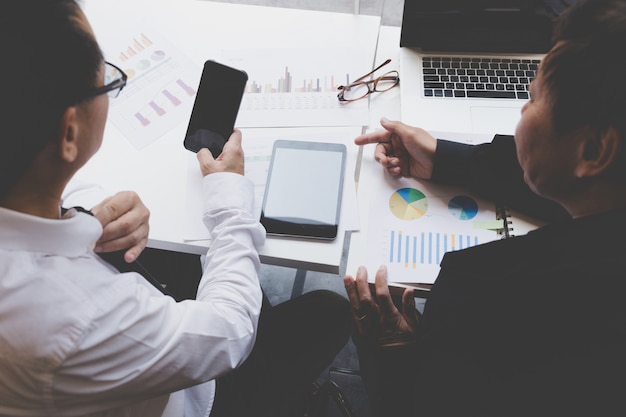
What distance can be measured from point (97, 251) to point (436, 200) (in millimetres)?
688

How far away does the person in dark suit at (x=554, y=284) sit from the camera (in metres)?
0.65

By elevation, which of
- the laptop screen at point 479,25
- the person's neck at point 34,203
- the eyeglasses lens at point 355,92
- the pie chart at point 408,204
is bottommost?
the pie chart at point 408,204

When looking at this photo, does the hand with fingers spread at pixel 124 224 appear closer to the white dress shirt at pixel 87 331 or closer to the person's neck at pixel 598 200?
the white dress shirt at pixel 87 331

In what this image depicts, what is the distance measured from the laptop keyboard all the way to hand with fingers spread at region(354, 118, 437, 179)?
18 cm

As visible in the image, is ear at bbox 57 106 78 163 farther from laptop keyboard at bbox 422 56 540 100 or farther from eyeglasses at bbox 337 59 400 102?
laptop keyboard at bbox 422 56 540 100

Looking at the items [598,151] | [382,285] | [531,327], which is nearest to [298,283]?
[382,285]

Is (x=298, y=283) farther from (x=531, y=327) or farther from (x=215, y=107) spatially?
(x=531, y=327)

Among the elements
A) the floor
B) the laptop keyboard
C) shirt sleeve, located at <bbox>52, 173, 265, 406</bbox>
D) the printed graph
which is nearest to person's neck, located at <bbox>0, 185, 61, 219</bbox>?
shirt sleeve, located at <bbox>52, 173, 265, 406</bbox>

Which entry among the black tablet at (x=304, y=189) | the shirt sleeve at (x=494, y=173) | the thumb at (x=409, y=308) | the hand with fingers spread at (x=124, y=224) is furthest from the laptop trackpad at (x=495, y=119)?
the hand with fingers spread at (x=124, y=224)

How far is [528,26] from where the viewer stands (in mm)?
1218

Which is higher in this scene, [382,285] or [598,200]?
[598,200]

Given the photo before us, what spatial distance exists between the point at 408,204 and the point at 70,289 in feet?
2.19

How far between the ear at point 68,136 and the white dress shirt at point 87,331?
94 millimetres

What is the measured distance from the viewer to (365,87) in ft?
4.04
